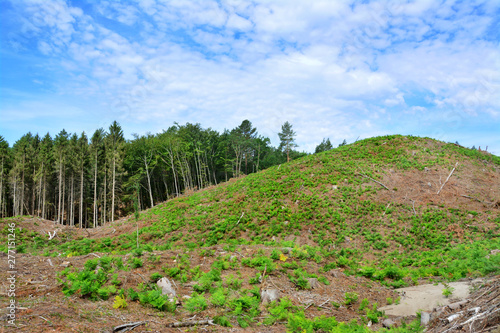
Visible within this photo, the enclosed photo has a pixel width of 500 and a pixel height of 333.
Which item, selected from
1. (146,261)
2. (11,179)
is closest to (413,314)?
(146,261)

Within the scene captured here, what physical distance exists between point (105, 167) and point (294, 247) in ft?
114

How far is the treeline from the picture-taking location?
3944 cm

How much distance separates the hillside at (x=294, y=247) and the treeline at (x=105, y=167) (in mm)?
17029

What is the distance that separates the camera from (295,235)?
17.1 meters

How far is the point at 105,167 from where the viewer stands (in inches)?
1516

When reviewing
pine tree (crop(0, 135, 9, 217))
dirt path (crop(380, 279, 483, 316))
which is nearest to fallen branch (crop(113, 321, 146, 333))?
dirt path (crop(380, 279, 483, 316))

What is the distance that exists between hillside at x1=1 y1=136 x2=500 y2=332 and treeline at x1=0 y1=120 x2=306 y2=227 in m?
17.0

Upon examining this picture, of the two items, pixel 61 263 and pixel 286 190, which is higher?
pixel 286 190

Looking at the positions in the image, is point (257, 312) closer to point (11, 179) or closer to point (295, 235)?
point (295, 235)

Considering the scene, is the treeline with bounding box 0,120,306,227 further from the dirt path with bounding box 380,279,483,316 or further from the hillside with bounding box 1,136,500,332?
the dirt path with bounding box 380,279,483,316

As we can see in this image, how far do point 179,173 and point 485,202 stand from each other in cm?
4221

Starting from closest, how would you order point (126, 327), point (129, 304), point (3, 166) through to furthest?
point (126, 327) → point (129, 304) → point (3, 166)

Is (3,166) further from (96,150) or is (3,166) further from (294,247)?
(294,247)

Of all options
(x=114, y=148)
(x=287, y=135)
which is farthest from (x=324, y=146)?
(x=114, y=148)
